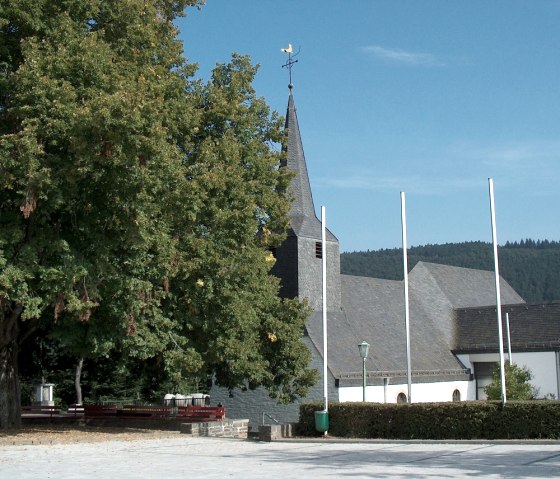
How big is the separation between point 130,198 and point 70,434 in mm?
8142

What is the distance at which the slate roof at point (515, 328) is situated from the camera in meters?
46.2

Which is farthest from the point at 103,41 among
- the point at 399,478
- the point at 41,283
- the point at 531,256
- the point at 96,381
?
the point at 531,256

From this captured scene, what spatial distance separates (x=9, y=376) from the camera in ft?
88.2

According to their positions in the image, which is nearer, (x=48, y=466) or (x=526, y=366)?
(x=48, y=466)

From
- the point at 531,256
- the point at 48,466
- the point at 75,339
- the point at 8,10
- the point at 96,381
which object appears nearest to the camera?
the point at 48,466

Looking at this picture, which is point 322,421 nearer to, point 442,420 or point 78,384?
point 442,420

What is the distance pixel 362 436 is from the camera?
24.2 meters

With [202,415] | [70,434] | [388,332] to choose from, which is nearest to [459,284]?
[388,332]

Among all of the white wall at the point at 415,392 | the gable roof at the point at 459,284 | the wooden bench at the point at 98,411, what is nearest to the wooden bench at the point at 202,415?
the wooden bench at the point at 98,411

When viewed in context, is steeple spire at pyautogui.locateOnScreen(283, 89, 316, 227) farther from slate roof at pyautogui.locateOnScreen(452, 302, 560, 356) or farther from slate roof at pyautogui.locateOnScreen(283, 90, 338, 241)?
slate roof at pyautogui.locateOnScreen(452, 302, 560, 356)

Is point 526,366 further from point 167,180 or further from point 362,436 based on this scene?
point 167,180

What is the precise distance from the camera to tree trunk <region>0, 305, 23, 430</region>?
83.5 feet

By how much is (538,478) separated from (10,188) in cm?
1447

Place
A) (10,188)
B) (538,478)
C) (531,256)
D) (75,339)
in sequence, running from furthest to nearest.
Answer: (531,256), (75,339), (10,188), (538,478)
